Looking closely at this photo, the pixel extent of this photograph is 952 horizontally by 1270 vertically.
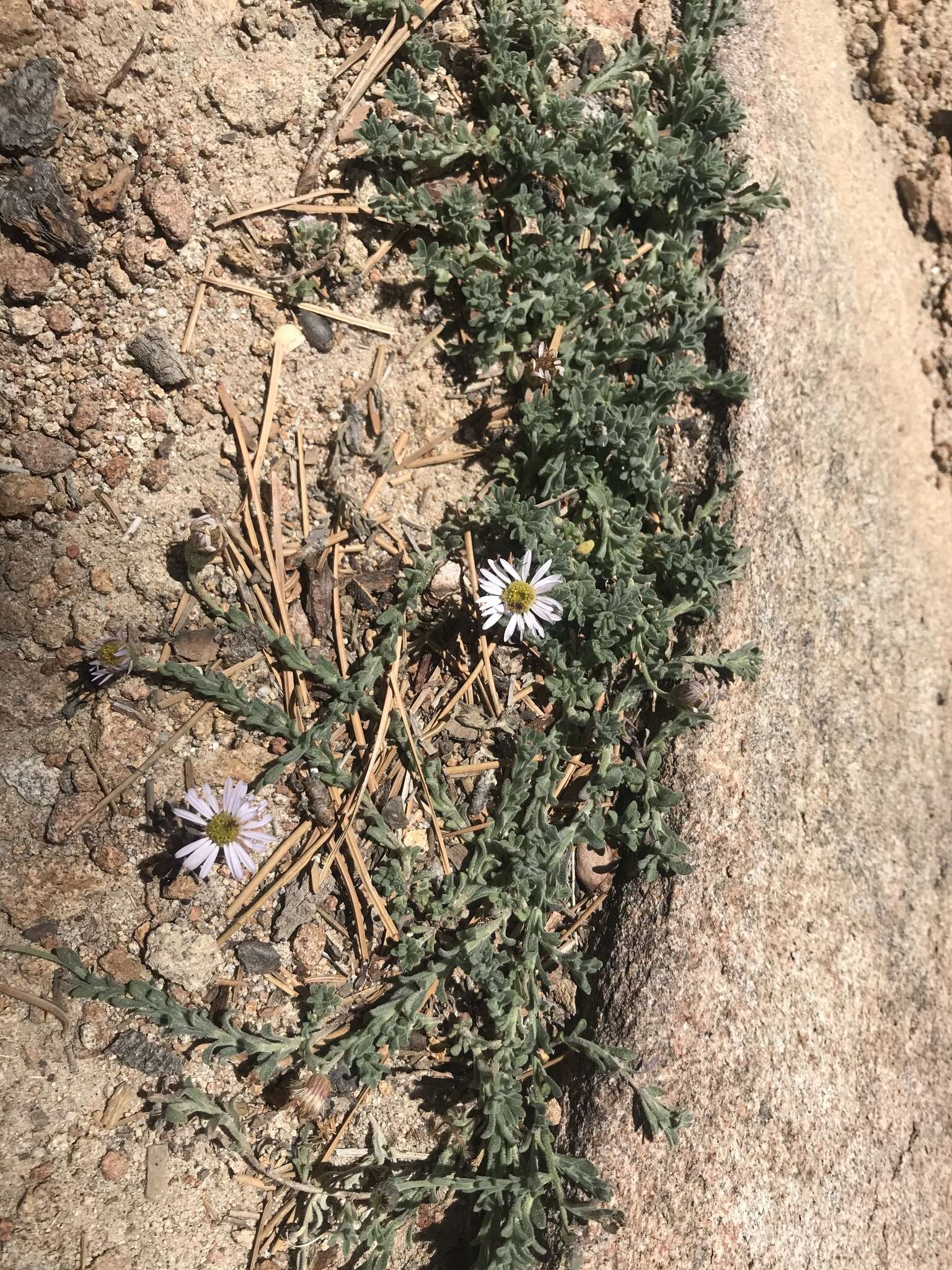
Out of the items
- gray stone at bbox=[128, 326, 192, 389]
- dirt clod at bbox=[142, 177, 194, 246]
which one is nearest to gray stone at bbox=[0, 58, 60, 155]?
dirt clod at bbox=[142, 177, 194, 246]

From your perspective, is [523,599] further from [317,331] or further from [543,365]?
[317,331]

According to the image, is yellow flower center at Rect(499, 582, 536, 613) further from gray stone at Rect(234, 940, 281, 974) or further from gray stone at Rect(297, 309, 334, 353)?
gray stone at Rect(234, 940, 281, 974)

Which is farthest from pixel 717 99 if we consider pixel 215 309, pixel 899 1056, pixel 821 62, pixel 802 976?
pixel 899 1056

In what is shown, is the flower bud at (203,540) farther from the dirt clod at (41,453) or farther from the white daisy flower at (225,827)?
the white daisy flower at (225,827)

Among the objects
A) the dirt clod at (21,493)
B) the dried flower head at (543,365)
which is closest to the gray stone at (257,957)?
the dirt clod at (21,493)

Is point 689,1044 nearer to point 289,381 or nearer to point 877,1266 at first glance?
point 877,1266

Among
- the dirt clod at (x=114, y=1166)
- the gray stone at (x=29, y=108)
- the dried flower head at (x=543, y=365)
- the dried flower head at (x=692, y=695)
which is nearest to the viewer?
the gray stone at (x=29, y=108)

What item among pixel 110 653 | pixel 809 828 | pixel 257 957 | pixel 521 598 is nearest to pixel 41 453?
pixel 110 653
